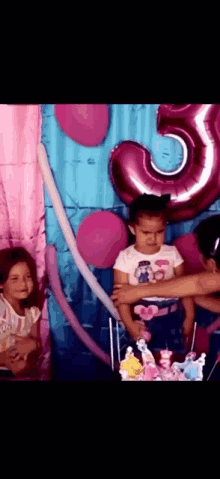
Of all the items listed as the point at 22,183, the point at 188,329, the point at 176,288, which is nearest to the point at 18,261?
the point at 22,183

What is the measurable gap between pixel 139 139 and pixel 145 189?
0.23 m

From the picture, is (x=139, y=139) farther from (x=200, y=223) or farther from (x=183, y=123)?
(x=200, y=223)

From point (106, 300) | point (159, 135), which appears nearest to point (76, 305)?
point (106, 300)

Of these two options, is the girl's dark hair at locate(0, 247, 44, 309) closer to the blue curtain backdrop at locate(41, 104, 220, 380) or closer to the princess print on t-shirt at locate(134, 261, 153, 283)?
the blue curtain backdrop at locate(41, 104, 220, 380)

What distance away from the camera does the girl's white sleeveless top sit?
298 centimetres

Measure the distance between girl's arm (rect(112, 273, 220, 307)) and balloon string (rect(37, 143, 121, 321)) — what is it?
0.27ft

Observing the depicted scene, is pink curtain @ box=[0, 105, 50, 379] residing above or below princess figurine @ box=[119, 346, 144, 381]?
above

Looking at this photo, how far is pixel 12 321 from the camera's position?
298 cm

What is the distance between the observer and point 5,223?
115 inches

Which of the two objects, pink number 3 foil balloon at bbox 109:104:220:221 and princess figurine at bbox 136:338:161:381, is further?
princess figurine at bbox 136:338:161:381

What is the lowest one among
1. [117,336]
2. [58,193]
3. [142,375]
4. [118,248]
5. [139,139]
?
[142,375]

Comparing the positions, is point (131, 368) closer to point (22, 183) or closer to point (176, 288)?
point (176, 288)

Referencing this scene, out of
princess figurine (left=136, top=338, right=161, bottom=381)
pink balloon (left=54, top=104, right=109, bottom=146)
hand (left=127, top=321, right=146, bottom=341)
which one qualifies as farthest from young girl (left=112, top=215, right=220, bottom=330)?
pink balloon (left=54, top=104, right=109, bottom=146)

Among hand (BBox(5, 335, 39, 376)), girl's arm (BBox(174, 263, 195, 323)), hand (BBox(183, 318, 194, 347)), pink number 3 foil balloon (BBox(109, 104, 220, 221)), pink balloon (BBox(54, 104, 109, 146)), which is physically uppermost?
pink balloon (BBox(54, 104, 109, 146))
